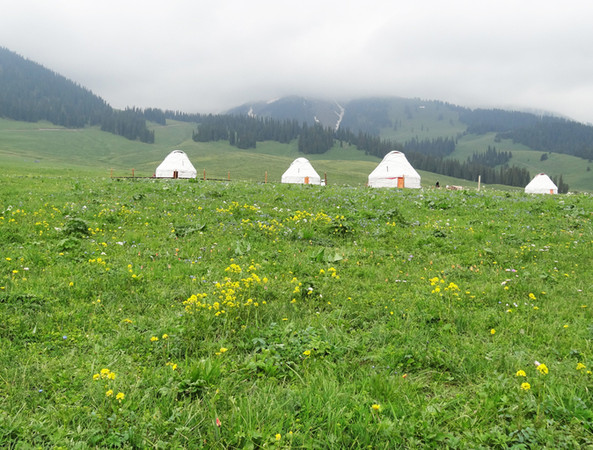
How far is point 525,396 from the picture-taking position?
12.1 feet

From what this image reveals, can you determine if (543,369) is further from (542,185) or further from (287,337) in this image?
(542,185)

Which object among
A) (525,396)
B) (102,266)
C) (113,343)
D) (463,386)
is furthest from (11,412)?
(525,396)

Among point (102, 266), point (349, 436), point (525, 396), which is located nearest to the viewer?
point (349, 436)

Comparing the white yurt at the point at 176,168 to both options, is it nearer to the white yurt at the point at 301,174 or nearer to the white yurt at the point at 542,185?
the white yurt at the point at 301,174

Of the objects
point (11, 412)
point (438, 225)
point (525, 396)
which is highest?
point (438, 225)

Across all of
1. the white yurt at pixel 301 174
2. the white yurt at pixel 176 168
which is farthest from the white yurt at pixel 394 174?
the white yurt at pixel 176 168

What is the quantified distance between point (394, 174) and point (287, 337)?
52.9 m

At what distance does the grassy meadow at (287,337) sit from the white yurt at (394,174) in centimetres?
4479

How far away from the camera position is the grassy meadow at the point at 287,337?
3.40 m

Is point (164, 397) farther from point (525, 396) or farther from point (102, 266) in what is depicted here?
point (102, 266)

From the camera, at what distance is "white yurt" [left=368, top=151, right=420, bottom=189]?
5475 cm

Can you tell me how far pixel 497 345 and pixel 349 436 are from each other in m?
2.87

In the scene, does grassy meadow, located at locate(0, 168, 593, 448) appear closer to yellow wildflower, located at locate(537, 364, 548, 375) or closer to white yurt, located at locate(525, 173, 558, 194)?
yellow wildflower, located at locate(537, 364, 548, 375)

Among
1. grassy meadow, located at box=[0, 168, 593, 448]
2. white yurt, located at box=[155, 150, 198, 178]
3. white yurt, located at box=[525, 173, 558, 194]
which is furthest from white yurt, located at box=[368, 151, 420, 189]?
grassy meadow, located at box=[0, 168, 593, 448]
